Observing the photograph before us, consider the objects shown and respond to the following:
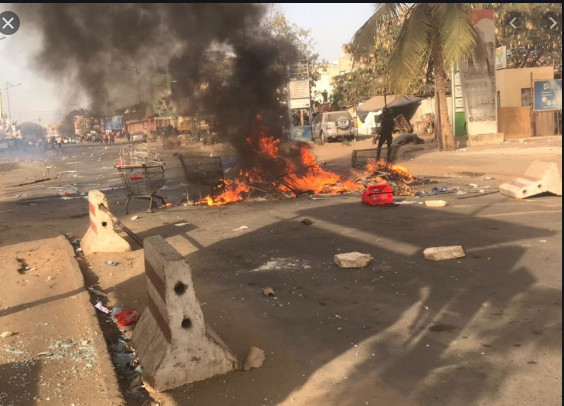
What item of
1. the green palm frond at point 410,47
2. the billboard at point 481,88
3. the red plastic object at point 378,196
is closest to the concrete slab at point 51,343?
the red plastic object at point 378,196

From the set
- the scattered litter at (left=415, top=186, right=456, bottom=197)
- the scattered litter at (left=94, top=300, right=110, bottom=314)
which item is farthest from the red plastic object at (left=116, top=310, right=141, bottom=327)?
the scattered litter at (left=415, top=186, right=456, bottom=197)

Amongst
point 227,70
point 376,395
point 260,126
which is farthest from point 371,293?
point 227,70

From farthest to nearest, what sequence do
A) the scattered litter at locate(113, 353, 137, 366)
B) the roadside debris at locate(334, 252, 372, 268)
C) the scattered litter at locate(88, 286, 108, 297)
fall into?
the roadside debris at locate(334, 252, 372, 268), the scattered litter at locate(88, 286, 108, 297), the scattered litter at locate(113, 353, 137, 366)

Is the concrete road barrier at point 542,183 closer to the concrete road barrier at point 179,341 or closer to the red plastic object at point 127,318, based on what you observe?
the red plastic object at point 127,318

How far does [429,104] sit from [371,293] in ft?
95.9

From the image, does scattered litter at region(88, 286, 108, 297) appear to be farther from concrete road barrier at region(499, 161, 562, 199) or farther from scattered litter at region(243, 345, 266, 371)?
concrete road barrier at region(499, 161, 562, 199)

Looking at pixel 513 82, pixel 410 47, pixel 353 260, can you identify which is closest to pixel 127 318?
pixel 353 260

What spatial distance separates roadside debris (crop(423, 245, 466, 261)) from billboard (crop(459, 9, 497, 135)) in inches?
571

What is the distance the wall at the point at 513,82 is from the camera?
25953 millimetres

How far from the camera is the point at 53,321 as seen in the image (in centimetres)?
448

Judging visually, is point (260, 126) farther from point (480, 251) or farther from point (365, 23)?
point (480, 251)

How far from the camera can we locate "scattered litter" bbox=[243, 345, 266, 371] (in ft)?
11.4

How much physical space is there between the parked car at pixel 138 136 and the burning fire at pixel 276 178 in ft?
115

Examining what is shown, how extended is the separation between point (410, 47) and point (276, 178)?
308 inches
